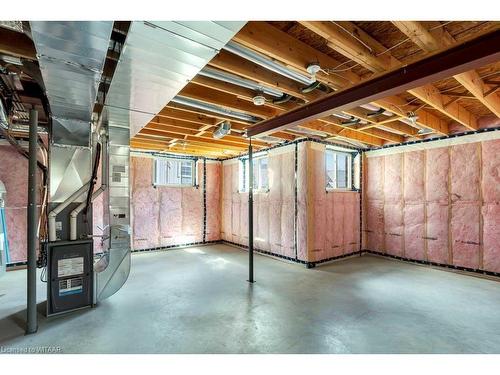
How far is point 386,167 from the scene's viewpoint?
555 cm

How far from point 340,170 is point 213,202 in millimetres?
3648

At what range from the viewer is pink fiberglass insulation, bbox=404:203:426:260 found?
16.2 ft

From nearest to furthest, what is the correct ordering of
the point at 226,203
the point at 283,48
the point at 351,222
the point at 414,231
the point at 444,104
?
the point at 283,48 < the point at 444,104 < the point at 414,231 < the point at 351,222 < the point at 226,203

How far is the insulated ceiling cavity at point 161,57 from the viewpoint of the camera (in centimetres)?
131

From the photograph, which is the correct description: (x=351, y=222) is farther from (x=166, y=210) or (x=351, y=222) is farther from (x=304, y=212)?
(x=166, y=210)

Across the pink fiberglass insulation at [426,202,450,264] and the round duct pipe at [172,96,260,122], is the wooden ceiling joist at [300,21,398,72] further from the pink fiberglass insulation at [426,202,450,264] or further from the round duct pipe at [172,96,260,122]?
the pink fiberglass insulation at [426,202,450,264]

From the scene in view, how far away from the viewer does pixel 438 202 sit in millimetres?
4711

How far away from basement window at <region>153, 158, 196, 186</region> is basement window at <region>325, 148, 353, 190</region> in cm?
371

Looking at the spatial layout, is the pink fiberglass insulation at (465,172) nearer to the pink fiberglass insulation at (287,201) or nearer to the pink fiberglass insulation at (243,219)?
the pink fiberglass insulation at (287,201)

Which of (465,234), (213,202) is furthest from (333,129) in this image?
(213,202)

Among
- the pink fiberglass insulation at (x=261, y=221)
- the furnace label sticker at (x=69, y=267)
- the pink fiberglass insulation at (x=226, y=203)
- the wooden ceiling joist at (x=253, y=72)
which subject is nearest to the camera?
the wooden ceiling joist at (x=253, y=72)

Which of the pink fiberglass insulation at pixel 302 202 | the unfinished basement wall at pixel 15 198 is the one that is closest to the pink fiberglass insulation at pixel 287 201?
the pink fiberglass insulation at pixel 302 202

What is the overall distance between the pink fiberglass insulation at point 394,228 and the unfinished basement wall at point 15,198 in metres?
7.01
